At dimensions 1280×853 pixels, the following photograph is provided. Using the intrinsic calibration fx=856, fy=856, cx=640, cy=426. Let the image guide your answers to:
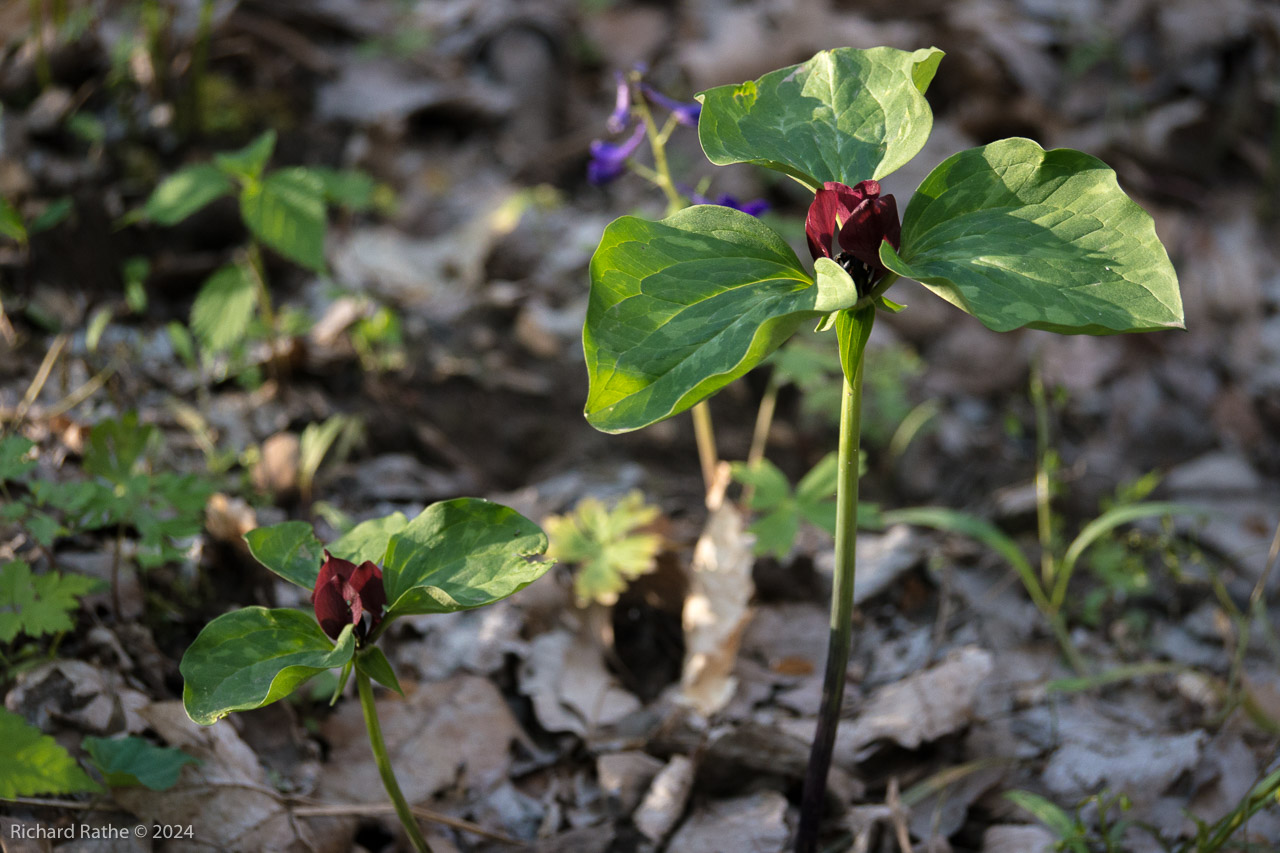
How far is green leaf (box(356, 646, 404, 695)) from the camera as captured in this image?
3.60 feet

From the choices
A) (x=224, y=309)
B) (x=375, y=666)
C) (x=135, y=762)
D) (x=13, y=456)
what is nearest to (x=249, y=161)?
(x=224, y=309)

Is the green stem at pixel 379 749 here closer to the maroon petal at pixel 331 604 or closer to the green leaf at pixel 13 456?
the maroon petal at pixel 331 604

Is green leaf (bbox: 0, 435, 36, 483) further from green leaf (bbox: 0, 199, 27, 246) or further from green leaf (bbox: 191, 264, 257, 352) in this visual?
green leaf (bbox: 191, 264, 257, 352)

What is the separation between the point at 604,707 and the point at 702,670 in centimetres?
22

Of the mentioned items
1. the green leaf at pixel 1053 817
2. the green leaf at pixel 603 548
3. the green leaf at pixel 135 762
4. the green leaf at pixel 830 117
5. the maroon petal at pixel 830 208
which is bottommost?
the green leaf at pixel 1053 817

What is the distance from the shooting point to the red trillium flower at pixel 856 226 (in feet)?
3.25

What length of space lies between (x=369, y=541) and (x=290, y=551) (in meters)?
0.11

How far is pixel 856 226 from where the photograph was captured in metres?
0.99

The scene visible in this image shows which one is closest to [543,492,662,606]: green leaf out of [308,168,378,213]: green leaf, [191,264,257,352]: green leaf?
[191,264,257,352]: green leaf

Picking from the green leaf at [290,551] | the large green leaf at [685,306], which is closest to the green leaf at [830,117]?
the large green leaf at [685,306]

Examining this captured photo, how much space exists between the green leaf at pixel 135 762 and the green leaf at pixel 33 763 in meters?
0.19

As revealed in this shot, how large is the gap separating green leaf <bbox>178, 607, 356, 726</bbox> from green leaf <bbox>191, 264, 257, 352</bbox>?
1334mm

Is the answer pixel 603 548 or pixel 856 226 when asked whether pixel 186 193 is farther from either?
pixel 856 226

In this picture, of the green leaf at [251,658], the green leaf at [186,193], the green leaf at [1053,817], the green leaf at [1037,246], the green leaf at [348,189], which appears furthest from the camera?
the green leaf at [348,189]
